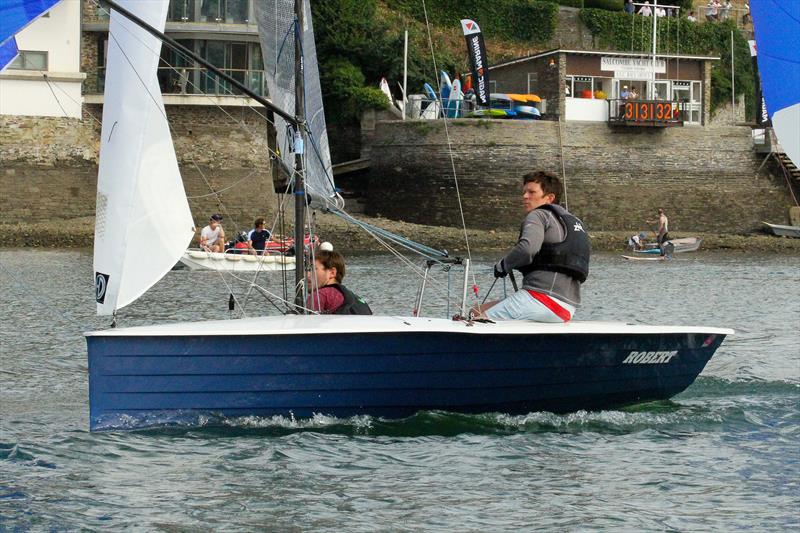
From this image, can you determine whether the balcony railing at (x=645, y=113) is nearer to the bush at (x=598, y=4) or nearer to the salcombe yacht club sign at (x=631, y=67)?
the salcombe yacht club sign at (x=631, y=67)

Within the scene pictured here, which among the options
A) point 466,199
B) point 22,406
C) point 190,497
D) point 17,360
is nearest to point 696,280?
point 466,199

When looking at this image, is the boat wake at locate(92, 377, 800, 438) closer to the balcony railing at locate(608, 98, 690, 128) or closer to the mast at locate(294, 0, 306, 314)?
the mast at locate(294, 0, 306, 314)

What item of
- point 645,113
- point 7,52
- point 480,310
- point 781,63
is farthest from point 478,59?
point 781,63

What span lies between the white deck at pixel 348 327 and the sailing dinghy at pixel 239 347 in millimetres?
13

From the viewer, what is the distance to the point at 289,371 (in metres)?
10.1

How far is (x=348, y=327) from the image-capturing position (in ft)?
32.6

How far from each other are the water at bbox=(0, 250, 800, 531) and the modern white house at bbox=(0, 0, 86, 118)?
29.9m

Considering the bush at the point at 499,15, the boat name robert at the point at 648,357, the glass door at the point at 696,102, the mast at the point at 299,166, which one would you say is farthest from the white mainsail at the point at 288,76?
the bush at the point at 499,15

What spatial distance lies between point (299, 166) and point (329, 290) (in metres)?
1.14

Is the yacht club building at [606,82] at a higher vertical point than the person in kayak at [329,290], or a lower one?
higher

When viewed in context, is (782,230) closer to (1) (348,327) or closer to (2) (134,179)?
(1) (348,327)

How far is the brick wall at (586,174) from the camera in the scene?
4572 centimetres

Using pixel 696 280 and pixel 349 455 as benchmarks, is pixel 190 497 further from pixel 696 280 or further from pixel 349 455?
pixel 696 280

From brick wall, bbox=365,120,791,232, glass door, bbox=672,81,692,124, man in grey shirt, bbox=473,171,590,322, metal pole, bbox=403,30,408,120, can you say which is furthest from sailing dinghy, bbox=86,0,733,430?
glass door, bbox=672,81,692,124
